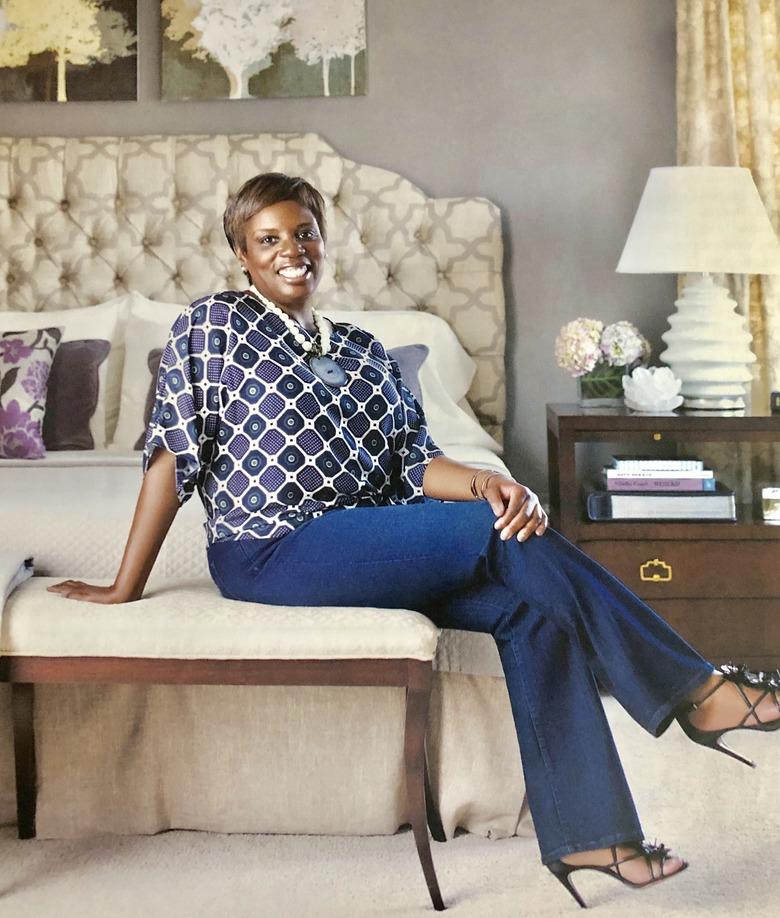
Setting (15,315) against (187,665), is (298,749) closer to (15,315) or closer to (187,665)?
(187,665)

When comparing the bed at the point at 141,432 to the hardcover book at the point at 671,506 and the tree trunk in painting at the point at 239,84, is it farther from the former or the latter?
the hardcover book at the point at 671,506

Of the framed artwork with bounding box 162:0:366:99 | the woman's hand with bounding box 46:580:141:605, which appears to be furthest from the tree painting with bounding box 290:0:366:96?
the woman's hand with bounding box 46:580:141:605

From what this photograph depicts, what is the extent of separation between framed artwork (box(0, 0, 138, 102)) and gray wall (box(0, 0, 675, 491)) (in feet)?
0.15

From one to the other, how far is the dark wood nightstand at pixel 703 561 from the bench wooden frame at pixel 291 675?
119 centimetres

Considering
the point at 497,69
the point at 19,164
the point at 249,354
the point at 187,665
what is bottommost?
the point at 187,665

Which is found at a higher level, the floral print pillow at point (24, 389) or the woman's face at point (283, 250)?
the woman's face at point (283, 250)

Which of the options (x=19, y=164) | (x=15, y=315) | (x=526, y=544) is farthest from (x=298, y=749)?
(x=19, y=164)

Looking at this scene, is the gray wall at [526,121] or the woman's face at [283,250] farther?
the gray wall at [526,121]

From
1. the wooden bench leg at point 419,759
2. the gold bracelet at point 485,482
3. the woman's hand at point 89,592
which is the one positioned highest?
the gold bracelet at point 485,482

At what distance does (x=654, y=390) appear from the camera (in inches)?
115

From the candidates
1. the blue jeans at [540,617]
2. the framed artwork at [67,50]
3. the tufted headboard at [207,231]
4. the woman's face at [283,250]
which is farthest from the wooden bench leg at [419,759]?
the framed artwork at [67,50]

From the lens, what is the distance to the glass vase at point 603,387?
10.2ft

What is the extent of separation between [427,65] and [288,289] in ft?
5.68

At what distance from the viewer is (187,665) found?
1706 mm
